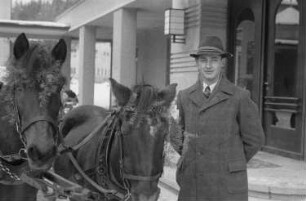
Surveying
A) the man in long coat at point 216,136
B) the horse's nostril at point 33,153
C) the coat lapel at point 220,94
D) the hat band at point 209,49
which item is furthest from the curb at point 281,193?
the horse's nostril at point 33,153

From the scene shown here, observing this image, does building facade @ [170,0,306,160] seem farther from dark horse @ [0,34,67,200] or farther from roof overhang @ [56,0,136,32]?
dark horse @ [0,34,67,200]

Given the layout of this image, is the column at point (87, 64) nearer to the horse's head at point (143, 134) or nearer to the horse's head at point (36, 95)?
the horse's head at point (36, 95)

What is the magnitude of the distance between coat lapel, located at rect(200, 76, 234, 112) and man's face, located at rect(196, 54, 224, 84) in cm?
8

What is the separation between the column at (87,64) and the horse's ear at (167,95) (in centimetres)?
1535

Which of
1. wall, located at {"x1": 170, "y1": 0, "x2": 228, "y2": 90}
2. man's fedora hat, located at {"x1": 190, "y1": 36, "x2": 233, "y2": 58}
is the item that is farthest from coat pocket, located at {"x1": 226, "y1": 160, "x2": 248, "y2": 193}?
wall, located at {"x1": 170, "y1": 0, "x2": 228, "y2": 90}

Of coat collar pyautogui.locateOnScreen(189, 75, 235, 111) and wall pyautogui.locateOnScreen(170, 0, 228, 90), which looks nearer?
coat collar pyautogui.locateOnScreen(189, 75, 235, 111)

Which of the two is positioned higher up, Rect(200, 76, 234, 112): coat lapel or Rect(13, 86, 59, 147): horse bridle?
Rect(200, 76, 234, 112): coat lapel

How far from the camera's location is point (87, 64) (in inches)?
732

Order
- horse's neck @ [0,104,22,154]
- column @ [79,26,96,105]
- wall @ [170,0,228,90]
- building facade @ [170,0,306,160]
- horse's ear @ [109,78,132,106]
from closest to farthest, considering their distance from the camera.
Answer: horse's ear @ [109,78,132,106] < horse's neck @ [0,104,22,154] < building facade @ [170,0,306,160] < wall @ [170,0,228,90] < column @ [79,26,96,105]

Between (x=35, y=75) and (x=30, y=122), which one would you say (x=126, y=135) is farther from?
(x=35, y=75)

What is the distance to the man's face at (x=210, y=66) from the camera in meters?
3.38

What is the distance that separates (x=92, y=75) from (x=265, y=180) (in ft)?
42.0

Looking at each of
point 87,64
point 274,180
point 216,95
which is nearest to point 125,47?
point 87,64

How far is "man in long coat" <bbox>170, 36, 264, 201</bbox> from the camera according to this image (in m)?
3.31
